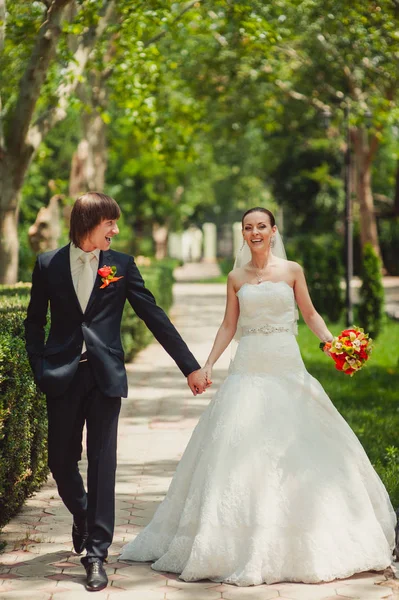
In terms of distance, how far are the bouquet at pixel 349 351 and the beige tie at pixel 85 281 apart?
Result: 1.49 meters

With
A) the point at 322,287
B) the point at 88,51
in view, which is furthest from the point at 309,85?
the point at 88,51

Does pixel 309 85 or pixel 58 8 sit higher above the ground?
pixel 309 85

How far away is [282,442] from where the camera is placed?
5.36 metres

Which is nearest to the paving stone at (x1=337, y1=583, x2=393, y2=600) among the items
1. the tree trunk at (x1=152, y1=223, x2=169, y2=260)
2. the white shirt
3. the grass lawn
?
the grass lawn

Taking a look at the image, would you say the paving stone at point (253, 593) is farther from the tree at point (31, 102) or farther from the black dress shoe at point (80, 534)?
the tree at point (31, 102)

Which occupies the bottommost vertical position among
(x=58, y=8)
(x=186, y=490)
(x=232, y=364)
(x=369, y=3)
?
(x=186, y=490)

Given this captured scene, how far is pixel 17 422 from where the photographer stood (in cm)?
602

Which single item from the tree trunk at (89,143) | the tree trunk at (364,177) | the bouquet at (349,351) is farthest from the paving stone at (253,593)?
the tree trunk at (364,177)

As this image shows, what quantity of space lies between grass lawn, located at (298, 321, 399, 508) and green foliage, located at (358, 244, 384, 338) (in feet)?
3.16

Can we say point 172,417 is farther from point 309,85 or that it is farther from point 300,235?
point 300,235

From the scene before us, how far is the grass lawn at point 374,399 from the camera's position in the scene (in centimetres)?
812

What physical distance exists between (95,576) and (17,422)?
1350 millimetres

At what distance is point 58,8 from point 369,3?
15.6 ft

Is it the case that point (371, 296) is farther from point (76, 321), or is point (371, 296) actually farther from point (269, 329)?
point (76, 321)
